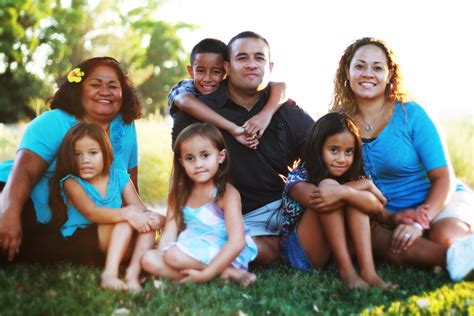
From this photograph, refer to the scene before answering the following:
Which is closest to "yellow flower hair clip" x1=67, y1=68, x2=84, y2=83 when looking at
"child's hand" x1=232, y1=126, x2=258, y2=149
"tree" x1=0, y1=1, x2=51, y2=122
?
"child's hand" x1=232, y1=126, x2=258, y2=149

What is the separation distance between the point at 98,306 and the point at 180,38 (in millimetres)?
25737

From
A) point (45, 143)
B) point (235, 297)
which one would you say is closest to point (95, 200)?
point (45, 143)

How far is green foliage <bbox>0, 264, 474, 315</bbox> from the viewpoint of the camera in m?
3.35

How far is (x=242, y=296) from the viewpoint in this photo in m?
3.64

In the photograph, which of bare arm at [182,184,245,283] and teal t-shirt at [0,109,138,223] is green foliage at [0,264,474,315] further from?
teal t-shirt at [0,109,138,223]

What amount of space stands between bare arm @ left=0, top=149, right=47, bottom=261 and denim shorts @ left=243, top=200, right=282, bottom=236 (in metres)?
1.56

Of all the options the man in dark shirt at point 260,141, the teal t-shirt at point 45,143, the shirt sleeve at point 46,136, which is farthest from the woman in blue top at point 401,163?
the shirt sleeve at point 46,136

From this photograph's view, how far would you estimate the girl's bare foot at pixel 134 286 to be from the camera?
12.1ft

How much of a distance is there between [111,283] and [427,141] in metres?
2.37

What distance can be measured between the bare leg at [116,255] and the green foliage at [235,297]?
0.09m

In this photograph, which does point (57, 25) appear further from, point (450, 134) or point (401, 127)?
point (401, 127)

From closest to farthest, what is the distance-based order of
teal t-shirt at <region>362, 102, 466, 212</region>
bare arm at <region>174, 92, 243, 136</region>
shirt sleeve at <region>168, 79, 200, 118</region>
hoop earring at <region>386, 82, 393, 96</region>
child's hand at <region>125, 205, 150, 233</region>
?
child's hand at <region>125, 205, 150, 233</region>, teal t-shirt at <region>362, 102, 466, 212</region>, bare arm at <region>174, 92, 243, 136</region>, hoop earring at <region>386, 82, 393, 96</region>, shirt sleeve at <region>168, 79, 200, 118</region>

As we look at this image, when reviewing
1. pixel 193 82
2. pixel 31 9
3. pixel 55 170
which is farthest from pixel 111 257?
pixel 31 9

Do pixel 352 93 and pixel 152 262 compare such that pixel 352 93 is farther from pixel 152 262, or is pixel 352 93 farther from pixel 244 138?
pixel 152 262
